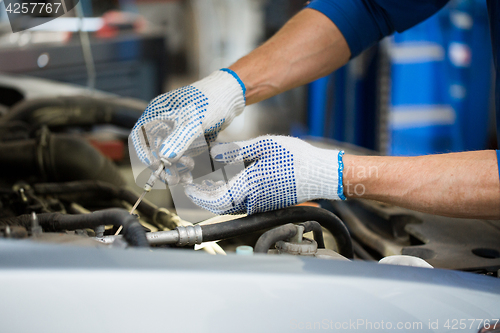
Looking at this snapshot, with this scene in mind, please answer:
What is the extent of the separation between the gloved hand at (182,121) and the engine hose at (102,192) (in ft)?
0.51

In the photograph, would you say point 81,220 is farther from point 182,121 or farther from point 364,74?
point 364,74

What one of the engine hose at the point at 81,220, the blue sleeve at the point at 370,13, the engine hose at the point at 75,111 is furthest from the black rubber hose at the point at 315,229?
the engine hose at the point at 75,111

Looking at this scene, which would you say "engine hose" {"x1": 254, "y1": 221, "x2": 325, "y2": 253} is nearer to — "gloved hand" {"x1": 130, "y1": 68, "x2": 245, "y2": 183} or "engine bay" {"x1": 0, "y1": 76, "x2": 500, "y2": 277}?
"engine bay" {"x1": 0, "y1": 76, "x2": 500, "y2": 277}

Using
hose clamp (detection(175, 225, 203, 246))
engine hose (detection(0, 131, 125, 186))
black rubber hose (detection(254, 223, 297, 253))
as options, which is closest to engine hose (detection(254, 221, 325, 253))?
black rubber hose (detection(254, 223, 297, 253))

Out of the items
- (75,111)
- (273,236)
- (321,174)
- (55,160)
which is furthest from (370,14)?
(75,111)

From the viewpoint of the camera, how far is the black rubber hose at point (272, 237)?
66 centimetres

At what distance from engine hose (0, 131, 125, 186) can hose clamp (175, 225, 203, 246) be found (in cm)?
68

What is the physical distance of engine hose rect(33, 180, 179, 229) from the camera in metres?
0.96

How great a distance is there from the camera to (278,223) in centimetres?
76

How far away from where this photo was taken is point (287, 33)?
43.4 inches

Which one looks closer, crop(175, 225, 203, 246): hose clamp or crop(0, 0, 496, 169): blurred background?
crop(175, 225, 203, 246): hose clamp

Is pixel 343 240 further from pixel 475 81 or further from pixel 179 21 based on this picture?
pixel 179 21

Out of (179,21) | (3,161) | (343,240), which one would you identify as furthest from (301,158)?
(179,21)

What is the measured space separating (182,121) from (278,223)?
1.00 feet
